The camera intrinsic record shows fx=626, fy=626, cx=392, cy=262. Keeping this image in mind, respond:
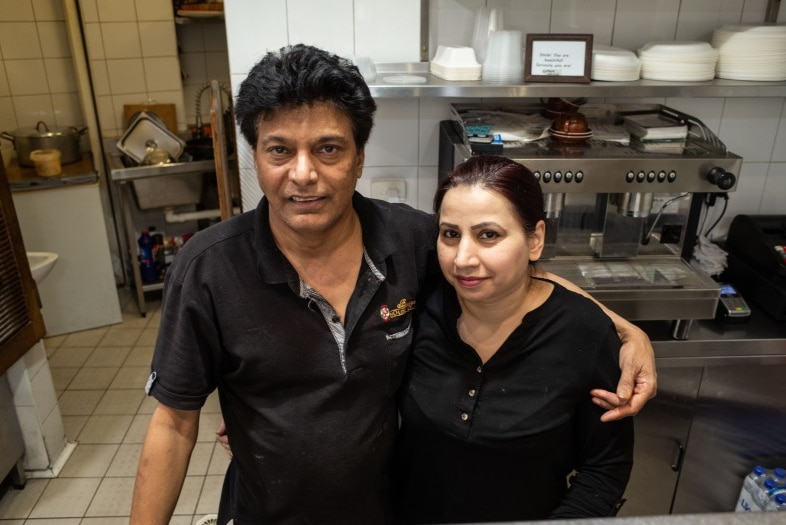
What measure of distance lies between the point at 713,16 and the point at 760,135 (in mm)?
484

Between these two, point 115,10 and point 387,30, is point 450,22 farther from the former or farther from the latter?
point 115,10

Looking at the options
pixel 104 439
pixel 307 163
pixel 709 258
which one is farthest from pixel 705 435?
pixel 104 439

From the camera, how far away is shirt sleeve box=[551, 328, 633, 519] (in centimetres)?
121

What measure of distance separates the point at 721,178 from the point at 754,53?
1.54 feet

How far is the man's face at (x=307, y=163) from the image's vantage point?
41.8 inches

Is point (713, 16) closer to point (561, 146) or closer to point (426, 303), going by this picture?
point (561, 146)

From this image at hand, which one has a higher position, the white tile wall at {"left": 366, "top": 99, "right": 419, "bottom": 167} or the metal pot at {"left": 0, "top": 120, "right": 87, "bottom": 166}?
the white tile wall at {"left": 366, "top": 99, "right": 419, "bottom": 167}

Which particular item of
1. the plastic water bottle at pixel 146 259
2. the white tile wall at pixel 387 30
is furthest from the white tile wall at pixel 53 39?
the white tile wall at pixel 387 30

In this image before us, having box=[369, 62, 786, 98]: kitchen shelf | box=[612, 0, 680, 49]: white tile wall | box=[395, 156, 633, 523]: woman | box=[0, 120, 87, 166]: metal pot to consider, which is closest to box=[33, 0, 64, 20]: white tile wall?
box=[0, 120, 87, 166]: metal pot

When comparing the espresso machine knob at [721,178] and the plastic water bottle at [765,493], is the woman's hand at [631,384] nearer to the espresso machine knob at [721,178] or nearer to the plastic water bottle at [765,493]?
the espresso machine knob at [721,178]

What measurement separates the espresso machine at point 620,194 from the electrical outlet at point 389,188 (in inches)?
8.9

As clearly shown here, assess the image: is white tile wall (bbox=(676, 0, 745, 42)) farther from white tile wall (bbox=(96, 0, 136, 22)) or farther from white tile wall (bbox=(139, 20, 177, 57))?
white tile wall (bbox=(96, 0, 136, 22))

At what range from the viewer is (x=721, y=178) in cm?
174

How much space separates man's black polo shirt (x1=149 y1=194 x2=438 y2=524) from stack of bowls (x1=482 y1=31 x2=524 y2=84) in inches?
32.2
